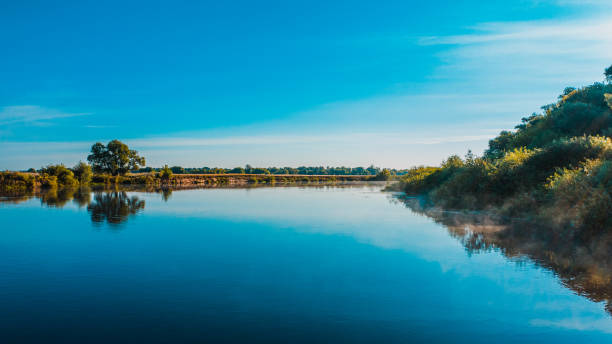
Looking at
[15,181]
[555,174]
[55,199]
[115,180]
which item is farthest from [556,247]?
[115,180]

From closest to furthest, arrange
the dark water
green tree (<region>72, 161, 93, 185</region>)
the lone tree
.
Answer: the dark water, green tree (<region>72, 161, 93, 185</region>), the lone tree

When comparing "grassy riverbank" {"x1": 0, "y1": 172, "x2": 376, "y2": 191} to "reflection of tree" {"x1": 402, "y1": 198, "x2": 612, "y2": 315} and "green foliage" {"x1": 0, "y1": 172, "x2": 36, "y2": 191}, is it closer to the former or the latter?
"green foliage" {"x1": 0, "y1": 172, "x2": 36, "y2": 191}

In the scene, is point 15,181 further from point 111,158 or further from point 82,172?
point 111,158

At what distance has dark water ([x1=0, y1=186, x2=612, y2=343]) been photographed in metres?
8.13

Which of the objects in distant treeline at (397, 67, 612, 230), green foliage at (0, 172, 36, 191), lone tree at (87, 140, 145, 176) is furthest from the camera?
lone tree at (87, 140, 145, 176)

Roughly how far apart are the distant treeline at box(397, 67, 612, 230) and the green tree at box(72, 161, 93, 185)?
248ft

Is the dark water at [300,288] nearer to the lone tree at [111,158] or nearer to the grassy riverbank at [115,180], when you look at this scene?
the grassy riverbank at [115,180]

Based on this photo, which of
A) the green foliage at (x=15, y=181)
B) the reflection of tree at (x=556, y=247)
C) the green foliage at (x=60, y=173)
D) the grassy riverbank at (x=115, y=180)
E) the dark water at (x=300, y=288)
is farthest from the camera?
the green foliage at (x=60, y=173)

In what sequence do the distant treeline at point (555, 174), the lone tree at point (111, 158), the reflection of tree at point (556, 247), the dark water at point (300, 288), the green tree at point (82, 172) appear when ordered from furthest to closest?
1. the lone tree at point (111, 158)
2. the green tree at point (82, 172)
3. the distant treeline at point (555, 174)
4. the reflection of tree at point (556, 247)
5. the dark water at point (300, 288)

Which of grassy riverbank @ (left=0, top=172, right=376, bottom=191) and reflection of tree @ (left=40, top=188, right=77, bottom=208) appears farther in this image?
grassy riverbank @ (left=0, top=172, right=376, bottom=191)

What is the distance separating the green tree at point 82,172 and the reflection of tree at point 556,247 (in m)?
85.3

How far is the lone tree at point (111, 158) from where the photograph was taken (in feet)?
336

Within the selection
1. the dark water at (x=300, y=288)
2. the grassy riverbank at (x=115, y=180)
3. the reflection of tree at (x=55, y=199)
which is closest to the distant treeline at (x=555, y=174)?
the dark water at (x=300, y=288)

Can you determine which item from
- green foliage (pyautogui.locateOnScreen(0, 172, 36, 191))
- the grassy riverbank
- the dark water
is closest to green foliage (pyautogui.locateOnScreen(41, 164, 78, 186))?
the grassy riverbank
